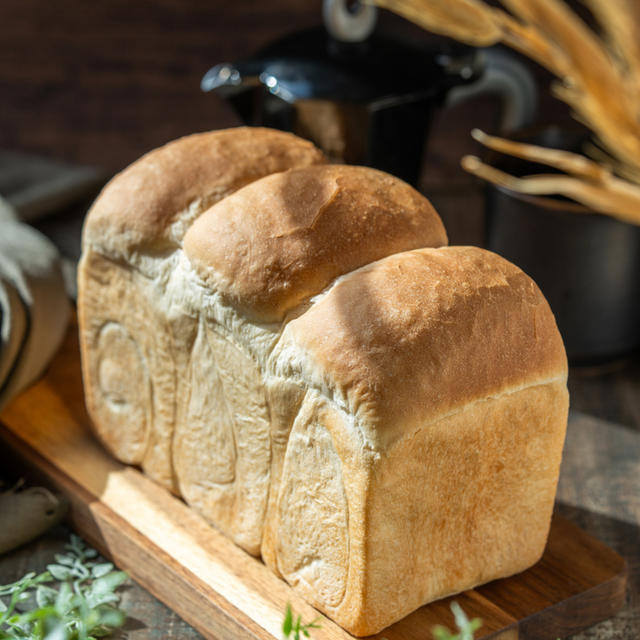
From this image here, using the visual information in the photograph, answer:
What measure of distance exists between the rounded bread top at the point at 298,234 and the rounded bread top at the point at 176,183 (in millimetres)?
57

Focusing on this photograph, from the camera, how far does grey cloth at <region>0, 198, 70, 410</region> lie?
1372mm

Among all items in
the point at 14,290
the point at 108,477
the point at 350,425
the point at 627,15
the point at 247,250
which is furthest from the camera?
the point at 14,290

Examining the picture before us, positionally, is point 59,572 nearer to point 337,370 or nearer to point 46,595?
point 46,595

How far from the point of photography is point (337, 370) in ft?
2.92

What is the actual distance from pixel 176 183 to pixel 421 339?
42 centimetres

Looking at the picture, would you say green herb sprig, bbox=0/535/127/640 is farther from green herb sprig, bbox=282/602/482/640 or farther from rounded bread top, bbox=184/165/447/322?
rounded bread top, bbox=184/165/447/322

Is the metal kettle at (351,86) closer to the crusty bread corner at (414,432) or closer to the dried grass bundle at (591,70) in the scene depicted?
the crusty bread corner at (414,432)

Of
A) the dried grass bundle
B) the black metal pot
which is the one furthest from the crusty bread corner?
the black metal pot

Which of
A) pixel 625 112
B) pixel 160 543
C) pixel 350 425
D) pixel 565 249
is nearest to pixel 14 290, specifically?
pixel 160 543

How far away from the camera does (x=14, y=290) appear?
1.43m

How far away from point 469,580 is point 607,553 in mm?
192

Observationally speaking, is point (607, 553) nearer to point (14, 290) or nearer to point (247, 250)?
point (247, 250)

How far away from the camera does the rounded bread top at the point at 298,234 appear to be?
99 centimetres

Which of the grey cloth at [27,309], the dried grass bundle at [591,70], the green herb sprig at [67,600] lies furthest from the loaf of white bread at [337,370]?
the dried grass bundle at [591,70]
